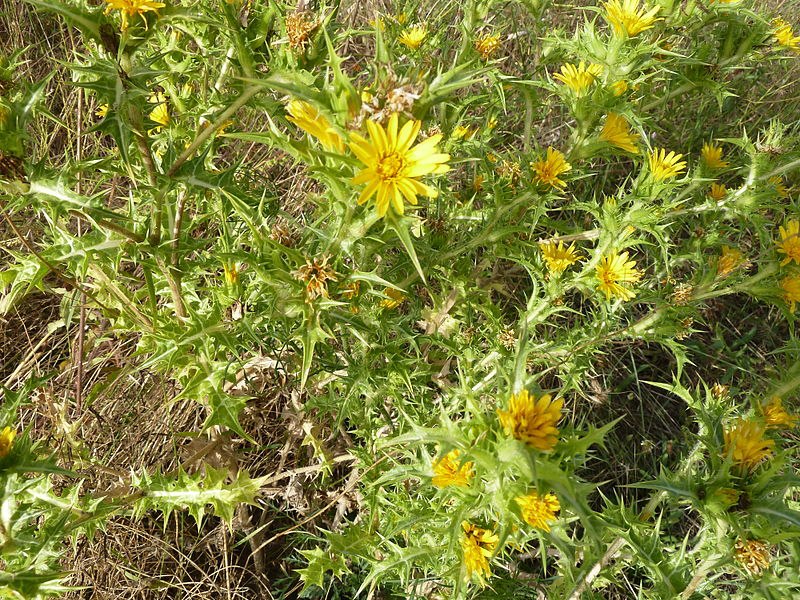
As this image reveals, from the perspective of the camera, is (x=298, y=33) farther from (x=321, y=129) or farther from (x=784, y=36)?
(x=784, y=36)

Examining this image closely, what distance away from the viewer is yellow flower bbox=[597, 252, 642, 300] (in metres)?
2.20

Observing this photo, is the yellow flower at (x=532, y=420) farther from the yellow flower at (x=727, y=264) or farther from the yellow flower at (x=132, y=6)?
the yellow flower at (x=727, y=264)

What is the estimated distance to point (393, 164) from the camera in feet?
3.79

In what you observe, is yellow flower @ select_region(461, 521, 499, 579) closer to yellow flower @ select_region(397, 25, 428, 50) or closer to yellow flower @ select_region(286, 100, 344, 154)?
yellow flower @ select_region(286, 100, 344, 154)

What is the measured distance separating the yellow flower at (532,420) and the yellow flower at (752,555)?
0.82 m

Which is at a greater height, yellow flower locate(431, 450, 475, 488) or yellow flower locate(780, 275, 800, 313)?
yellow flower locate(431, 450, 475, 488)

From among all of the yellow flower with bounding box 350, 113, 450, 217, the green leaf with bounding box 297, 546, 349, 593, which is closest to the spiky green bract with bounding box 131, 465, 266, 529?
the green leaf with bounding box 297, 546, 349, 593

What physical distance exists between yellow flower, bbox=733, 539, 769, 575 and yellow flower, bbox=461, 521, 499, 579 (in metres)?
0.71

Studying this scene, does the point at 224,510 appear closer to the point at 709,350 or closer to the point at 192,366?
the point at 192,366

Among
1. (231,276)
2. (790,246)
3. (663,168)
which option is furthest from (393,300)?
(790,246)

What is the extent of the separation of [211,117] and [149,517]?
1.86 metres

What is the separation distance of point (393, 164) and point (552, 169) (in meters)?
1.18

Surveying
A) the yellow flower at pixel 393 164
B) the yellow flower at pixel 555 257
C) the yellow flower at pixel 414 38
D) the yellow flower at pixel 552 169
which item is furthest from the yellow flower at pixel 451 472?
the yellow flower at pixel 414 38

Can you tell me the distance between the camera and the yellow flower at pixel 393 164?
1118 millimetres
